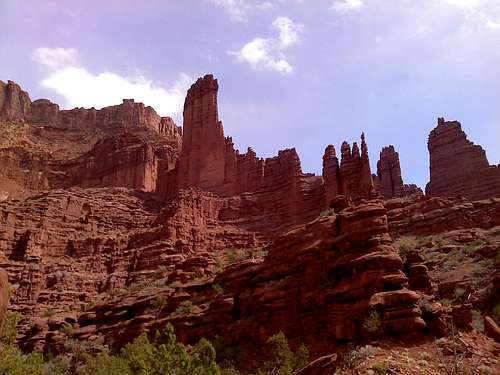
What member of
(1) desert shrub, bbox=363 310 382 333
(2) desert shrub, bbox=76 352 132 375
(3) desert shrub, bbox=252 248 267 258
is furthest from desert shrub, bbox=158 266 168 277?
(1) desert shrub, bbox=363 310 382 333

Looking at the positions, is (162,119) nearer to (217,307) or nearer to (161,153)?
(161,153)

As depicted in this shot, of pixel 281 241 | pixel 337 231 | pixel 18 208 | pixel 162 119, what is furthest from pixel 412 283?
pixel 162 119

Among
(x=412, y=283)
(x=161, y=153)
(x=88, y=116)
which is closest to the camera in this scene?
(x=412, y=283)

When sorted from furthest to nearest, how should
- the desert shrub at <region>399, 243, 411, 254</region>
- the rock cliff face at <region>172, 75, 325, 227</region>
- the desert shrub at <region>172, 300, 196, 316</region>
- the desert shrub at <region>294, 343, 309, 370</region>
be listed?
1. the rock cliff face at <region>172, 75, 325, 227</region>
2. the desert shrub at <region>172, 300, 196, 316</region>
3. the desert shrub at <region>399, 243, 411, 254</region>
4. the desert shrub at <region>294, 343, 309, 370</region>

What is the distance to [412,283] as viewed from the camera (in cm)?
3011

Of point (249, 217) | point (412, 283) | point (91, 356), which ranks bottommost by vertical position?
point (91, 356)

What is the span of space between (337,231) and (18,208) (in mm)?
46148

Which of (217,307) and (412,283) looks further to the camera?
(217,307)

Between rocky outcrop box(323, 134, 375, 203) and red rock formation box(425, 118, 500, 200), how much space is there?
9.82 metres

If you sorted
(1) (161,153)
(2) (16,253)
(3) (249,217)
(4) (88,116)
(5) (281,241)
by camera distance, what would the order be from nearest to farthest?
(5) (281,241), (2) (16,253), (3) (249,217), (1) (161,153), (4) (88,116)

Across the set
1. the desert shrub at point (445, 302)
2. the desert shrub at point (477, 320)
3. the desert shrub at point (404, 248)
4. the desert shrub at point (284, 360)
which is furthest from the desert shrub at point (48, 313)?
the desert shrub at point (477, 320)

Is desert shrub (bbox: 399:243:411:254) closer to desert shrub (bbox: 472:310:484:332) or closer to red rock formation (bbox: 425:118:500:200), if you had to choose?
desert shrub (bbox: 472:310:484:332)

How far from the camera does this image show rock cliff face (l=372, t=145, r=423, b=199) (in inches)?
3000

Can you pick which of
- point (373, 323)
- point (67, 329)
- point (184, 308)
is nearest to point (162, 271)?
point (67, 329)
